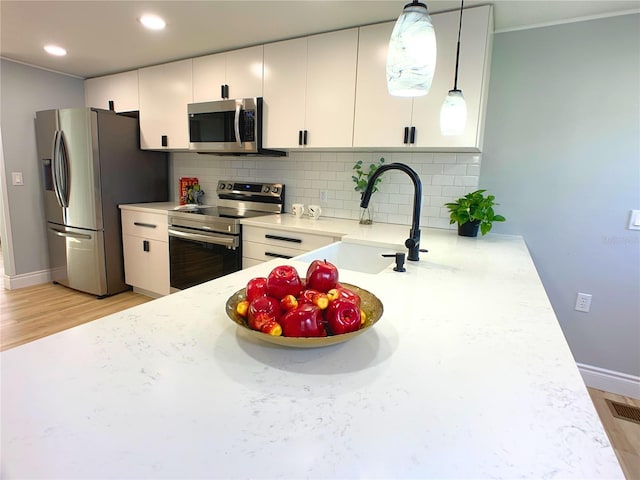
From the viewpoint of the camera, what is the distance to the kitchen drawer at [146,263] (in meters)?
3.21

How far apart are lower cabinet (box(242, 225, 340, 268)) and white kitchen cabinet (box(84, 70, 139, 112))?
1.96 meters

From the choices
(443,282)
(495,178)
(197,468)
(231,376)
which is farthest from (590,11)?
(197,468)

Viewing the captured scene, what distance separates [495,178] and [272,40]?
1902 mm

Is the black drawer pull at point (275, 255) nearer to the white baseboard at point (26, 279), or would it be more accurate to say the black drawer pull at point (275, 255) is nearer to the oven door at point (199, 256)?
the oven door at point (199, 256)

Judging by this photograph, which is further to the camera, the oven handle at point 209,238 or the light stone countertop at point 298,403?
the oven handle at point 209,238

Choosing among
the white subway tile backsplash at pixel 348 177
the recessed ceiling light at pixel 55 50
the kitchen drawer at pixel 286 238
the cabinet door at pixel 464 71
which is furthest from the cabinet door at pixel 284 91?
the recessed ceiling light at pixel 55 50

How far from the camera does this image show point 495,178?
7.86ft

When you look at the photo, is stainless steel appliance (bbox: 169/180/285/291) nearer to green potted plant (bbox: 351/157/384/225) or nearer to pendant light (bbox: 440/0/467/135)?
green potted plant (bbox: 351/157/384/225)

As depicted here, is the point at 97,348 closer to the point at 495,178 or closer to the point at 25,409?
the point at 25,409

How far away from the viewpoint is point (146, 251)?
3.30 meters

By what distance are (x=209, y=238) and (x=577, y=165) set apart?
260 centimetres

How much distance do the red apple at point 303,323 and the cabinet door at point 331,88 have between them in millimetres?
1922

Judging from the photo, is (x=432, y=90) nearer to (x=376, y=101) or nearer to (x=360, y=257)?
(x=376, y=101)

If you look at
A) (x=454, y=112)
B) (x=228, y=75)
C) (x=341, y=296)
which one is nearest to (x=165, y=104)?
(x=228, y=75)
